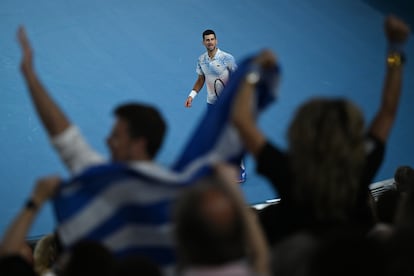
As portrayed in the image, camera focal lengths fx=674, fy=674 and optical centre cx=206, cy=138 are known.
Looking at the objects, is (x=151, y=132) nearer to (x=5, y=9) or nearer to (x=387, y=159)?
(x=387, y=159)

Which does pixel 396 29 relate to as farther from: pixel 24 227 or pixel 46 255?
pixel 46 255

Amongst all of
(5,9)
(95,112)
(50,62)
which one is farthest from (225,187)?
(5,9)

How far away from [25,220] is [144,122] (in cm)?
57

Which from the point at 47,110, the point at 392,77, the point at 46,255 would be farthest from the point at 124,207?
the point at 392,77

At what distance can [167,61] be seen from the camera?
32.2ft

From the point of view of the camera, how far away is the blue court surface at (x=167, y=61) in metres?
7.63

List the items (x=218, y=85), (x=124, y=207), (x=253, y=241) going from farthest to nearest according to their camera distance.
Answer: (x=218, y=85) → (x=124, y=207) → (x=253, y=241)

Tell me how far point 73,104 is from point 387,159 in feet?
12.7

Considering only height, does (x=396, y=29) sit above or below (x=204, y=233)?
above

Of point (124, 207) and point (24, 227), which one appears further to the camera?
point (124, 207)

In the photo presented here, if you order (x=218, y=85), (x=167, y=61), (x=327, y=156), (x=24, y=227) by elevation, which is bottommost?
(x=24, y=227)

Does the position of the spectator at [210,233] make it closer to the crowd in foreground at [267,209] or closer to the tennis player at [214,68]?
the crowd in foreground at [267,209]

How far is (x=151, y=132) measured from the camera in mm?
2520

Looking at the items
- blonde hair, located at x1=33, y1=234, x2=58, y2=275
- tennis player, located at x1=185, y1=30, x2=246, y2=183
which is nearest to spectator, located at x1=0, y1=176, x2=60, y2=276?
blonde hair, located at x1=33, y1=234, x2=58, y2=275
